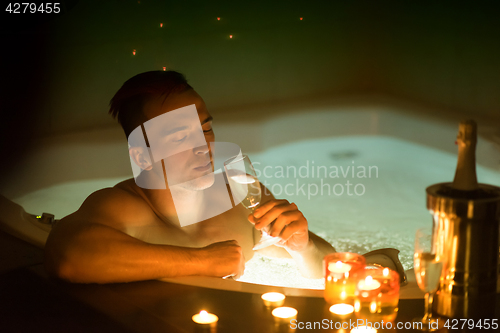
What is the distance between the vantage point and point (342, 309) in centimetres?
83

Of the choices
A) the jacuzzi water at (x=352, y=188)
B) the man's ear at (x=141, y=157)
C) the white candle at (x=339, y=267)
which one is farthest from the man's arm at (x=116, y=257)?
the jacuzzi water at (x=352, y=188)

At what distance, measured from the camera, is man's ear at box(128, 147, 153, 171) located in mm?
1419

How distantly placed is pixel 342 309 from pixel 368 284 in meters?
0.06

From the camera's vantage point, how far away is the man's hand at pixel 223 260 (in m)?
1.03

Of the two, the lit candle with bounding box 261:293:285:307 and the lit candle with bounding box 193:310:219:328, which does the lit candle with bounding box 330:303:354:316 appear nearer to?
the lit candle with bounding box 261:293:285:307

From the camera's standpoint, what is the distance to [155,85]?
138 cm

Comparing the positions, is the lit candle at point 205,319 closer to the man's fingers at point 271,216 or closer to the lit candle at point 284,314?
the lit candle at point 284,314

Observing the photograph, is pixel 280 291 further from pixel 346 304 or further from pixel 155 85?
pixel 155 85

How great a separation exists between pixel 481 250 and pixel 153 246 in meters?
0.62

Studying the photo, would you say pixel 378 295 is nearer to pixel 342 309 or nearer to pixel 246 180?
pixel 342 309

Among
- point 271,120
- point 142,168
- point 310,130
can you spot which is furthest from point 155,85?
point 310,130
